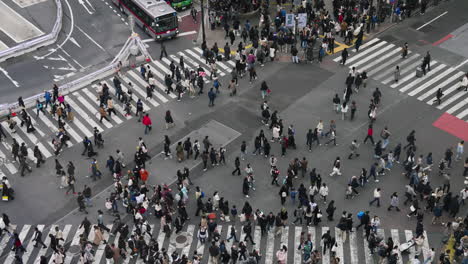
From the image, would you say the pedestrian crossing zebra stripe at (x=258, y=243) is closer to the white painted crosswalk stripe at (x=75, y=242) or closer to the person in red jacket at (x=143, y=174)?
the white painted crosswalk stripe at (x=75, y=242)

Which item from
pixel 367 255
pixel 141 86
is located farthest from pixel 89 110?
pixel 367 255

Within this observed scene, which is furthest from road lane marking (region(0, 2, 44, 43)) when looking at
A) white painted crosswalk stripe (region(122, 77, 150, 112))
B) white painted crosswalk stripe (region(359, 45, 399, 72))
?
white painted crosswalk stripe (region(359, 45, 399, 72))

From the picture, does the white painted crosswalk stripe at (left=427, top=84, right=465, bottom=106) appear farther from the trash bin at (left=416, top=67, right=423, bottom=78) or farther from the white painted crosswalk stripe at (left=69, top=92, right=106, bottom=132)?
the white painted crosswalk stripe at (left=69, top=92, right=106, bottom=132)

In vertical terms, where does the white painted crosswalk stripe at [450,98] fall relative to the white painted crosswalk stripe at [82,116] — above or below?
above

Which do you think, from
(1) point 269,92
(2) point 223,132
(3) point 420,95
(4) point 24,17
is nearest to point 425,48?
(3) point 420,95

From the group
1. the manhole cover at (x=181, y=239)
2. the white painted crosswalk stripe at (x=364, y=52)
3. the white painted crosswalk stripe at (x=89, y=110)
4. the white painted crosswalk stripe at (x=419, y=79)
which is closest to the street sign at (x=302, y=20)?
the white painted crosswalk stripe at (x=364, y=52)

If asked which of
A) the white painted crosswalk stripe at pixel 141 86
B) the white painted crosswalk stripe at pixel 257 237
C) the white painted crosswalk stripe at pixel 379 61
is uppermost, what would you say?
the white painted crosswalk stripe at pixel 257 237

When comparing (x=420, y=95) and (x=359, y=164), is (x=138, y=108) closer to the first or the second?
(x=359, y=164)
